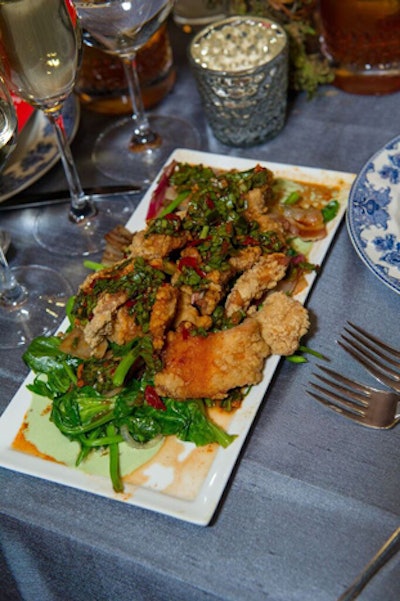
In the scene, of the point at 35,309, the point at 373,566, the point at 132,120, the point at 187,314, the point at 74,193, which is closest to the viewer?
the point at 373,566

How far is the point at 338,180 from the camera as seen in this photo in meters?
1.34

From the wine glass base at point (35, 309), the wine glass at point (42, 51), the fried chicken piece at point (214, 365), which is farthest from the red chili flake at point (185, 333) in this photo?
the wine glass at point (42, 51)

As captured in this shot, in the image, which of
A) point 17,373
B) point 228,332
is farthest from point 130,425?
point 17,373

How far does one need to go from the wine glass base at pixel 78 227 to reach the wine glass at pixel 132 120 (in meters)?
0.09

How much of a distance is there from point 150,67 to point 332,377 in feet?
3.16

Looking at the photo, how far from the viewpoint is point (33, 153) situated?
5.24 ft

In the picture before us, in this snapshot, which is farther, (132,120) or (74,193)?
(132,120)

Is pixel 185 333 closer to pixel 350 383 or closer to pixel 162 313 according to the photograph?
pixel 162 313

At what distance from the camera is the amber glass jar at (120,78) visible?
64.8 inches

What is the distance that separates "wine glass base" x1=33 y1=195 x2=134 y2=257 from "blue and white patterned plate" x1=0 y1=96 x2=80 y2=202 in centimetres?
8

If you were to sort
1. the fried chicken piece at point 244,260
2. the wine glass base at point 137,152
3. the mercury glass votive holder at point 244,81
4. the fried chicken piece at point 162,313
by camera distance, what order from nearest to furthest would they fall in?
the fried chicken piece at point 162,313 → the fried chicken piece at point 244,260 → the mercury glass votive holder at point 244,81 → the wine glass base at point 137,152

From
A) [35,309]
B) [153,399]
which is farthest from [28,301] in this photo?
[153,399]

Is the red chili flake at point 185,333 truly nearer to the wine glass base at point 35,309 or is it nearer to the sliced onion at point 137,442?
the sliced onion at point 137,442

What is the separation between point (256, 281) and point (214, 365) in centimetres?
17
